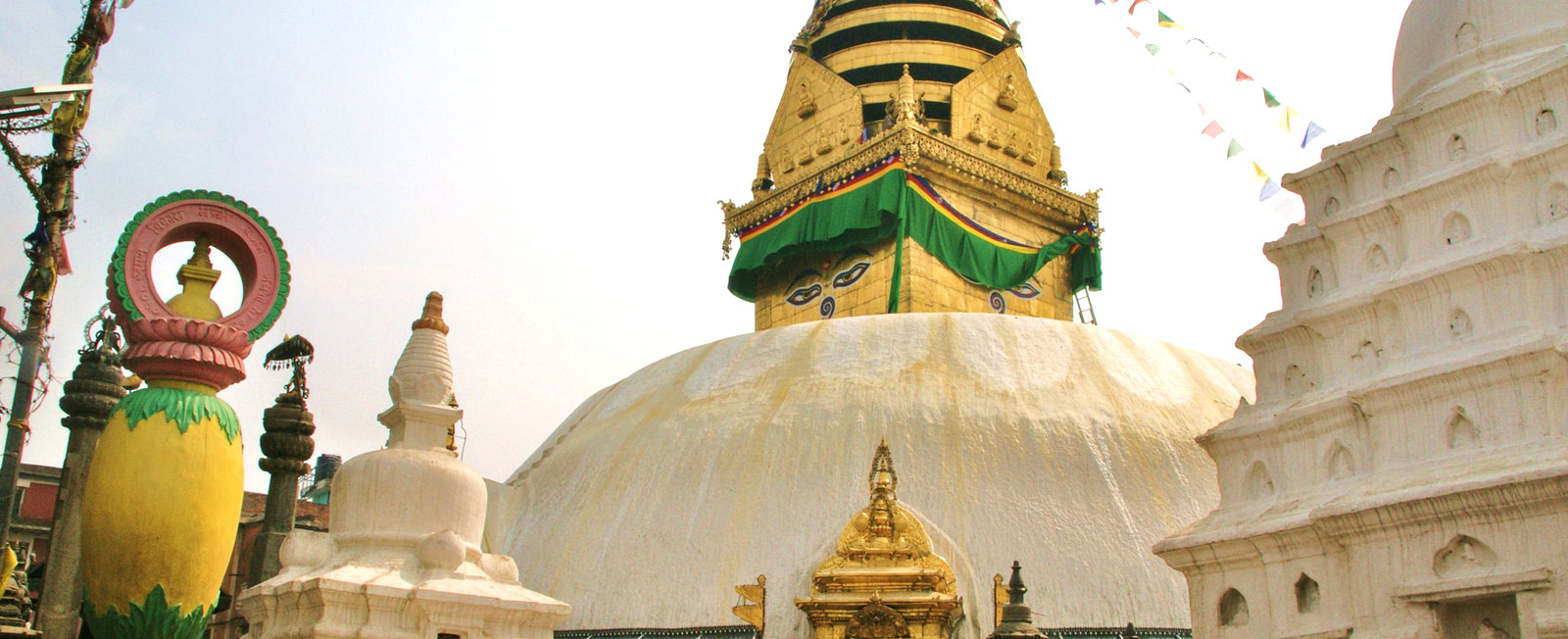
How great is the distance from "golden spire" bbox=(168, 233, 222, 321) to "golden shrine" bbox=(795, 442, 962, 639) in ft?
19.2

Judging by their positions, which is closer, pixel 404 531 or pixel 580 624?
pixel 404 531

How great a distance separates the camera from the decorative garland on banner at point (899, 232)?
23.5 m

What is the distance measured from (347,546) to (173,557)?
1.23 metres

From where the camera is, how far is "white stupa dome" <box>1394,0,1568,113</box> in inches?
390

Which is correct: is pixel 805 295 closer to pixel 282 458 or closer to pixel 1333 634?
pixel 282 458

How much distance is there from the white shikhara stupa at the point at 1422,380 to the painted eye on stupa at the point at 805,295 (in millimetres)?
14409

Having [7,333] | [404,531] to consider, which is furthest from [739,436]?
[7,333]

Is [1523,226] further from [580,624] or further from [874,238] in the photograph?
[874,238]

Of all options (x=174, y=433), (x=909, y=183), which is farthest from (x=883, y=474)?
(x=909, y=183)

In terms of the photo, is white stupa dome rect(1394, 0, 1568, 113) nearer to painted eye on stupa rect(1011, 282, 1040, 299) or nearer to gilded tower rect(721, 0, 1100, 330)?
gilded tower rect(721, 0, 1100, 330)

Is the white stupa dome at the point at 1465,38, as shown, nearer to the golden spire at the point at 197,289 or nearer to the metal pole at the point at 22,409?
the golden spire at the point at 197,289

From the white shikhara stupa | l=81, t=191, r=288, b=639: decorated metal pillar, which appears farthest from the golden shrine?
l=81, t=191, r=288, b=639: decorated metal pillar

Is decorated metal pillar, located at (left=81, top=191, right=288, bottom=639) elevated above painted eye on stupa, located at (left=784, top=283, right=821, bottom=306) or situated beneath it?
situated beneath

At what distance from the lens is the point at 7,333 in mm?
21656
